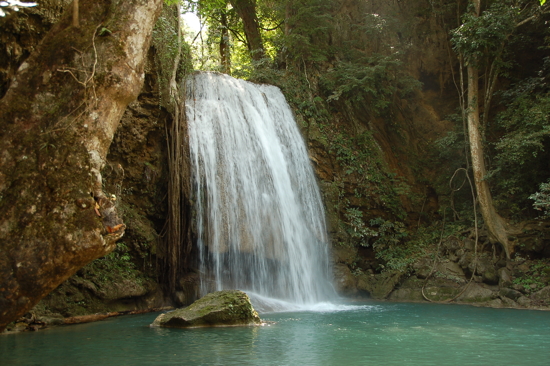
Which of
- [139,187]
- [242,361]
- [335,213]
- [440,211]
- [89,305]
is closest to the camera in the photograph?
[242,361]

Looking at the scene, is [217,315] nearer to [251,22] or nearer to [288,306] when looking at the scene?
[288,306]

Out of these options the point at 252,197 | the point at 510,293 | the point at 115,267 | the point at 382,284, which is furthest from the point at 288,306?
the point at 510,293

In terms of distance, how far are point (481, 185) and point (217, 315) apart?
25.9 feet

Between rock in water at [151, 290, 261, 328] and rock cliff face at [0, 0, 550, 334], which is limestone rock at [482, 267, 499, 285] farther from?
rock in water at [151, 290, 261, 328]

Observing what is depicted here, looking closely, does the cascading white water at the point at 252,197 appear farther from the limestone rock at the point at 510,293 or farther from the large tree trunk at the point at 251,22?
the large tree trunk at the point at 251,22

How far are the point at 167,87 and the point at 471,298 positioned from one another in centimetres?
871

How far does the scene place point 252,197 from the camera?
11.2 m

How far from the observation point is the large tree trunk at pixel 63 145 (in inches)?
133

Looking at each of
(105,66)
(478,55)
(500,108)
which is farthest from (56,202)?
(500,108)

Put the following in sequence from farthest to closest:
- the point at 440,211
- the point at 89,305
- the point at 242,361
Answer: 1. the point at 440,211
2. the point at 89,305
3. the point at 242,361

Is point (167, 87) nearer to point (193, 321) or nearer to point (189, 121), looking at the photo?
point (189, 121)

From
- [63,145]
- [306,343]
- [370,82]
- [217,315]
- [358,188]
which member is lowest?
[306,343]

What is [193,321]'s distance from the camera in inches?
277

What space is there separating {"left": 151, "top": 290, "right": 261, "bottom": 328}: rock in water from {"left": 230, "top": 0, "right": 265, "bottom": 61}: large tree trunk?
12186 millimetres
